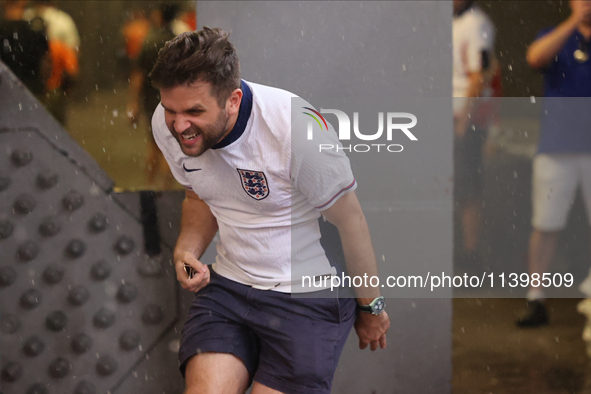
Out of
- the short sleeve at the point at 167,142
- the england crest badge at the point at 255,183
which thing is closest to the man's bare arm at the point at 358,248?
the england crest badge at the point at 255,183

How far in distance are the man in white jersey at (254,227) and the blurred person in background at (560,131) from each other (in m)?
0.76

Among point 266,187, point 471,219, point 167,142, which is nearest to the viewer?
point 266,187

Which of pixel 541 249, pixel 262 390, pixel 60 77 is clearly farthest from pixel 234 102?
pixel 541 249

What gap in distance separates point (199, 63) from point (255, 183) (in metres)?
0.30

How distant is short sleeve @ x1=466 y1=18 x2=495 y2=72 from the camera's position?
62.1 inches

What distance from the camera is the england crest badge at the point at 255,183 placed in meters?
1.16

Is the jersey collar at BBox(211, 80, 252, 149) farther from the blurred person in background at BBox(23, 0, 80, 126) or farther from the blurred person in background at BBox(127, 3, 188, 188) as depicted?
the blurred person in background at BBox(23, 0, 80, 126)

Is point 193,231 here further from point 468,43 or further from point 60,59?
point 468,43

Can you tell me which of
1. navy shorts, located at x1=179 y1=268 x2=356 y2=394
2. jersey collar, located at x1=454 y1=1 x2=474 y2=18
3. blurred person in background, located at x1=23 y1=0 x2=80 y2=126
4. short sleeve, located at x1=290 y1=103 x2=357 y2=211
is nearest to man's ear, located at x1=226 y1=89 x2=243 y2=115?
short sleeve, located at x1=290 y1=103 x2=357 y2=211

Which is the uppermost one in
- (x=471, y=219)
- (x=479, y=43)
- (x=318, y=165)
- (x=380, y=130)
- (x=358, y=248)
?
(x=479, y=43)

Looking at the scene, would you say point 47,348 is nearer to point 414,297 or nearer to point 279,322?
point 279,322

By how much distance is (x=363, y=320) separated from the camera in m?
1.30

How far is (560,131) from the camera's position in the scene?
5.33ft

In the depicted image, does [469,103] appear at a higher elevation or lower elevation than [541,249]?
higher
